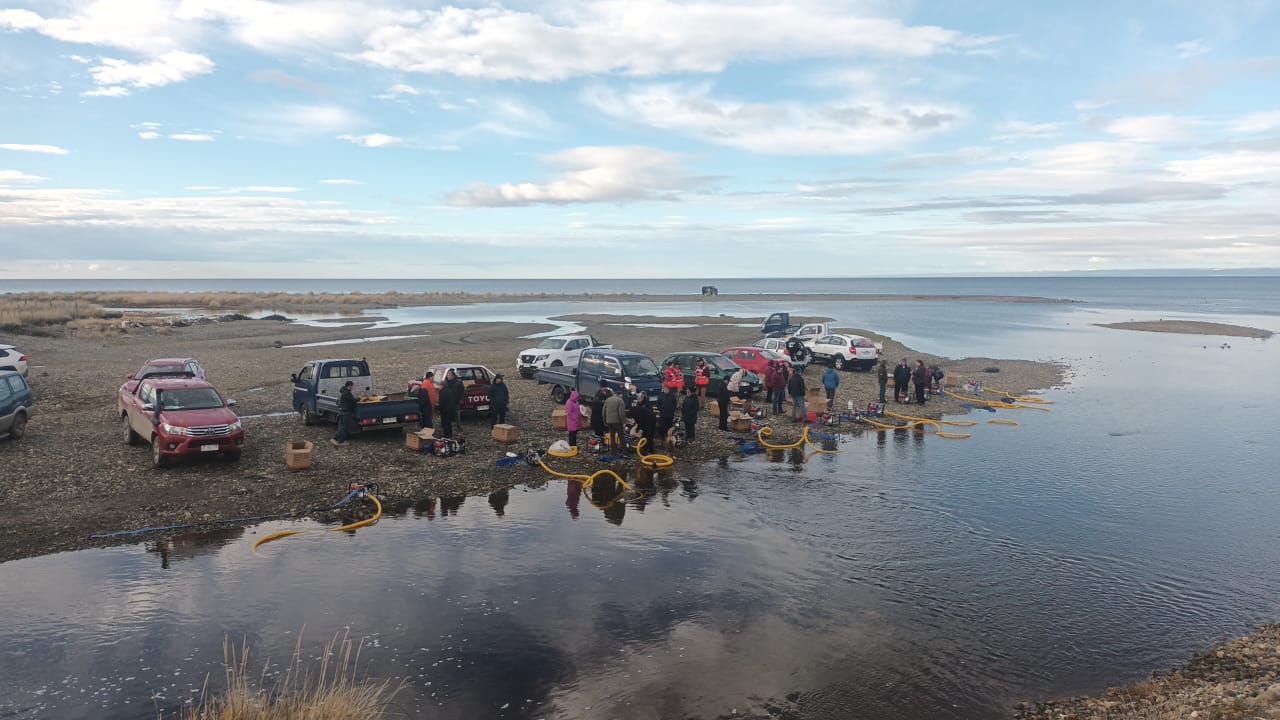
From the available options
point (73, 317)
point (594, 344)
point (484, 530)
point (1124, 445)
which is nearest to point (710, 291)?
point (73, 317)

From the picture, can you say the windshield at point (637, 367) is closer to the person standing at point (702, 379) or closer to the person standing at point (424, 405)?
the person standing at point (702, 379)

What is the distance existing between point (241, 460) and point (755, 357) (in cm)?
1898

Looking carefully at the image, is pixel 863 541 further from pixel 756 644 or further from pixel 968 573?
pixel 756 644

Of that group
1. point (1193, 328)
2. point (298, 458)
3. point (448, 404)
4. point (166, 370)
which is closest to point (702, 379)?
point (448, 404)

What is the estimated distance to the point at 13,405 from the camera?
17.9m

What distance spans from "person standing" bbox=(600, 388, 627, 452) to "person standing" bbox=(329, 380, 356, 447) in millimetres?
5987

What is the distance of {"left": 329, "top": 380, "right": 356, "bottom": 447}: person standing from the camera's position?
59.9 ft

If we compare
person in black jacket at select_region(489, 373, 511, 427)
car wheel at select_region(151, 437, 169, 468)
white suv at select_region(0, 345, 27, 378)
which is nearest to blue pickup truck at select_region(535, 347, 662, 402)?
person in black jacket at select_region(489, 373, 511, 427)

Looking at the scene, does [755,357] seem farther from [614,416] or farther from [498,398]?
[614,416]

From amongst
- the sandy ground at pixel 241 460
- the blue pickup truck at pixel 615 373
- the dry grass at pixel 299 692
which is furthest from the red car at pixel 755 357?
the dry grass at pixel 299 692

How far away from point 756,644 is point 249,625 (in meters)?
6.31

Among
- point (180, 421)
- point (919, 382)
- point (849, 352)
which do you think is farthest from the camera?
point (849, 352)

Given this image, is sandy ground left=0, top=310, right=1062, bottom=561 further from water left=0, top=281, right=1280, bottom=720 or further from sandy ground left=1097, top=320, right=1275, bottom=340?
sandy ground left=1097, top=320, right=1275, bottom=340

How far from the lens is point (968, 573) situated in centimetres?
1178
